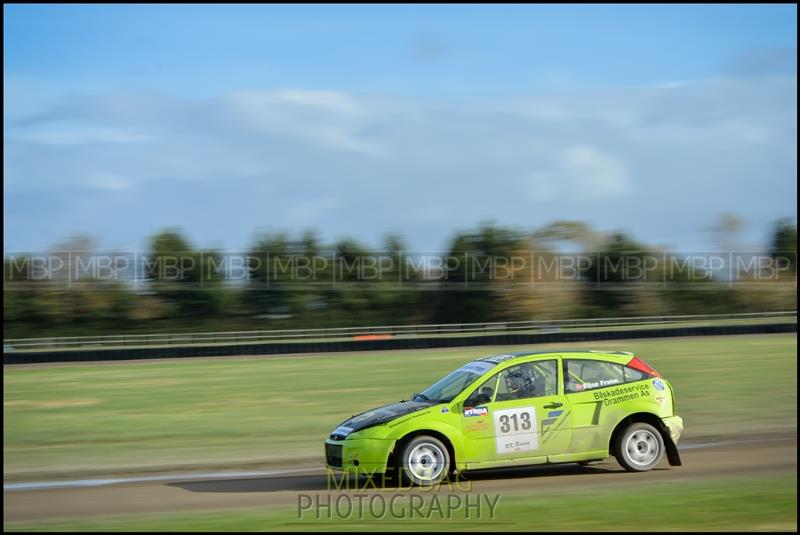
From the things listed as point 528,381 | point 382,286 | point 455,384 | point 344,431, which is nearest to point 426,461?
point 344,431

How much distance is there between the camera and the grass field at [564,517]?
852 cm

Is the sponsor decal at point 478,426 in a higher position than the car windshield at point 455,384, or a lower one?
lower

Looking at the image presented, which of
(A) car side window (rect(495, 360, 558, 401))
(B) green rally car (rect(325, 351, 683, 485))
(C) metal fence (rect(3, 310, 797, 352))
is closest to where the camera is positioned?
(B) green rally car (rect(325, 351, 683, 485))

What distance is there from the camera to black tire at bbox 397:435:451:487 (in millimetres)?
10734

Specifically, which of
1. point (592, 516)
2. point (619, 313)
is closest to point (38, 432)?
point (592, 516)

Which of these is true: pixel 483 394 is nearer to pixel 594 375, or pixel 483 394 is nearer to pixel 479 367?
pixel 479 367

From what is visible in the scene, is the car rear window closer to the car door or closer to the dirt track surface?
the car door

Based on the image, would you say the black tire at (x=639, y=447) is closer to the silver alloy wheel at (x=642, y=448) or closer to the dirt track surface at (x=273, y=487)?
the silver alloy wheel at (x=642, y=448)

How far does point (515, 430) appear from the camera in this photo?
11133mm

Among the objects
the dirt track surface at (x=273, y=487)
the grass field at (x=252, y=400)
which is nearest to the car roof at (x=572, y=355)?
the dirt track surface at (x=273, y=487)

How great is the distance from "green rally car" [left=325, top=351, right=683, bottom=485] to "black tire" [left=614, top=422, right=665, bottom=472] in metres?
0.01

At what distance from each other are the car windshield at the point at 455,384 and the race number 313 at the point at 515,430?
56 centimetres

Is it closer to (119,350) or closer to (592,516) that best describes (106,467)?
(592,516)

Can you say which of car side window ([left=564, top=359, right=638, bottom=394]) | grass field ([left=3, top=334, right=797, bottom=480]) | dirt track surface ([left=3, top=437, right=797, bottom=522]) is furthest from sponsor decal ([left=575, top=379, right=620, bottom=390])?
grass field ([left=3, top=334, right=797, bottom=480])
